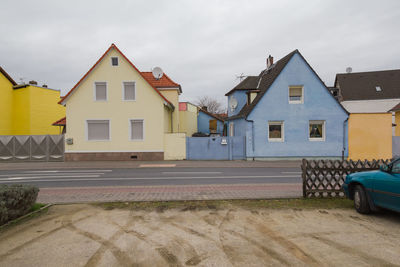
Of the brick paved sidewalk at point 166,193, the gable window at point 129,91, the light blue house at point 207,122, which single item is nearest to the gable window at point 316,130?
the brick paved sidewalk at point 166,193

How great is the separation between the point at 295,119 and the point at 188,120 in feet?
51.3

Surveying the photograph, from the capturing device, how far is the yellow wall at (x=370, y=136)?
19344mm

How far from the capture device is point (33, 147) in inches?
778

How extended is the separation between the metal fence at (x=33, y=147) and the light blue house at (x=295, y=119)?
14786 millimetres

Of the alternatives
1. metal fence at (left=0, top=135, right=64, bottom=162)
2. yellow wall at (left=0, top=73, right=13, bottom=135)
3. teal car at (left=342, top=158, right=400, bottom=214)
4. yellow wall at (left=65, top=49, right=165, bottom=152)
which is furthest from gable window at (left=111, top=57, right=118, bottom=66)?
teal car at (left=342, top=158, right=400, bottom=214)

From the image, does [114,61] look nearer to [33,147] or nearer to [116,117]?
[116,117]

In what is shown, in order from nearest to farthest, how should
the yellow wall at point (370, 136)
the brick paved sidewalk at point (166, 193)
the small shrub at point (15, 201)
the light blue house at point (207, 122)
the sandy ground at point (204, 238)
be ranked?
the sandy ground at point (204, 238), the small shrub at point (15, 201), the brick paved sidewalk at point (166, 193), the yellow wall at point (370, 136), the light blue house at point (207, 122)

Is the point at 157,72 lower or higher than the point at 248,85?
higher

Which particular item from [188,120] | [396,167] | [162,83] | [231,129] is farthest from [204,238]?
[188,120]

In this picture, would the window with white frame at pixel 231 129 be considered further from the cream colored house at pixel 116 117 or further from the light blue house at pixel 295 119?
the cream colored house at pixel 116 117

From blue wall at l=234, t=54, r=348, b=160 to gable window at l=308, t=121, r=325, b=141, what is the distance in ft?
1.07

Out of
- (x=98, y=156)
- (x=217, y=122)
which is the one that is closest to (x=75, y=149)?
(x=98, y=156)

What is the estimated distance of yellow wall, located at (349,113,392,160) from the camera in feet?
63.5

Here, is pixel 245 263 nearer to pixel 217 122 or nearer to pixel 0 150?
pixel 0 150
